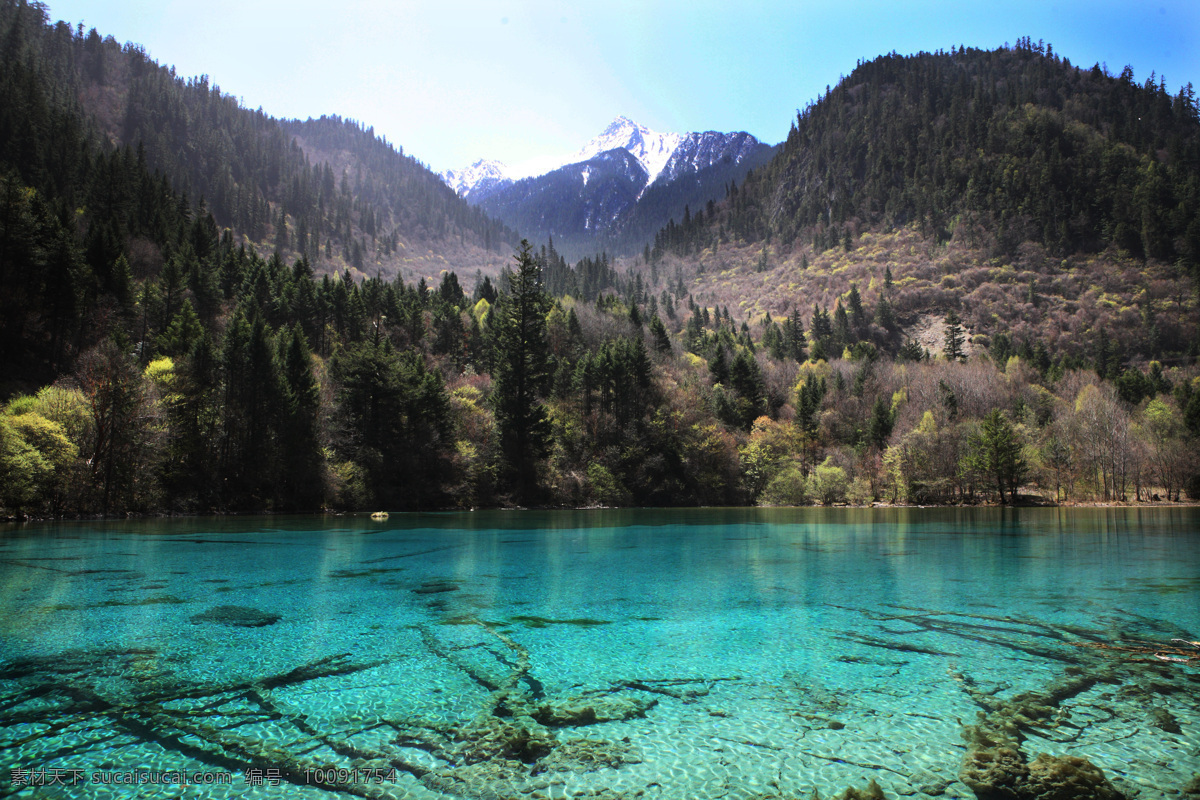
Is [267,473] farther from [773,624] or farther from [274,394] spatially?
[773,624]

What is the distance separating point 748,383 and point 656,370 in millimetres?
20915

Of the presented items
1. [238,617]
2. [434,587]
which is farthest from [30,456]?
[238,617]

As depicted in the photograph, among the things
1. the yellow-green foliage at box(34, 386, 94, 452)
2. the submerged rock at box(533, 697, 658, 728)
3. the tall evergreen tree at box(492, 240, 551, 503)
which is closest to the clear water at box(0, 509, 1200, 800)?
the submerged rock at box(533, 697, 658, 728)

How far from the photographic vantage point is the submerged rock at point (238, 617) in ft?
31.9

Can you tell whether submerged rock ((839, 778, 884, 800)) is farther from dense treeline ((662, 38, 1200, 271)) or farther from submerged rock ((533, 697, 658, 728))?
dense treeline ((662, 38, 1200, 271))

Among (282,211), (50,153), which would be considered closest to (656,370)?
(50,153)

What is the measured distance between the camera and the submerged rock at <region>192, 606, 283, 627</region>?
973cm

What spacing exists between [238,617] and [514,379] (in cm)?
5092

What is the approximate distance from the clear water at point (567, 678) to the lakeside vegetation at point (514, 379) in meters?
30.0

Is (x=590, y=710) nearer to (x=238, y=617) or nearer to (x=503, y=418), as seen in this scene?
(x=238, y=617)

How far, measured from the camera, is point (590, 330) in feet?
297

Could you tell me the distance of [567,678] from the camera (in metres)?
7.24

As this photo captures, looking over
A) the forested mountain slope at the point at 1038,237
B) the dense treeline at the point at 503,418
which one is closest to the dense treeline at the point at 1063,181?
the forested mountain slope at the point at 1038,237

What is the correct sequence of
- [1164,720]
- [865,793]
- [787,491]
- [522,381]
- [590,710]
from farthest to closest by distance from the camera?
[787,491]
[522,381]
[590,710]
[1164,720]
[865,793]
